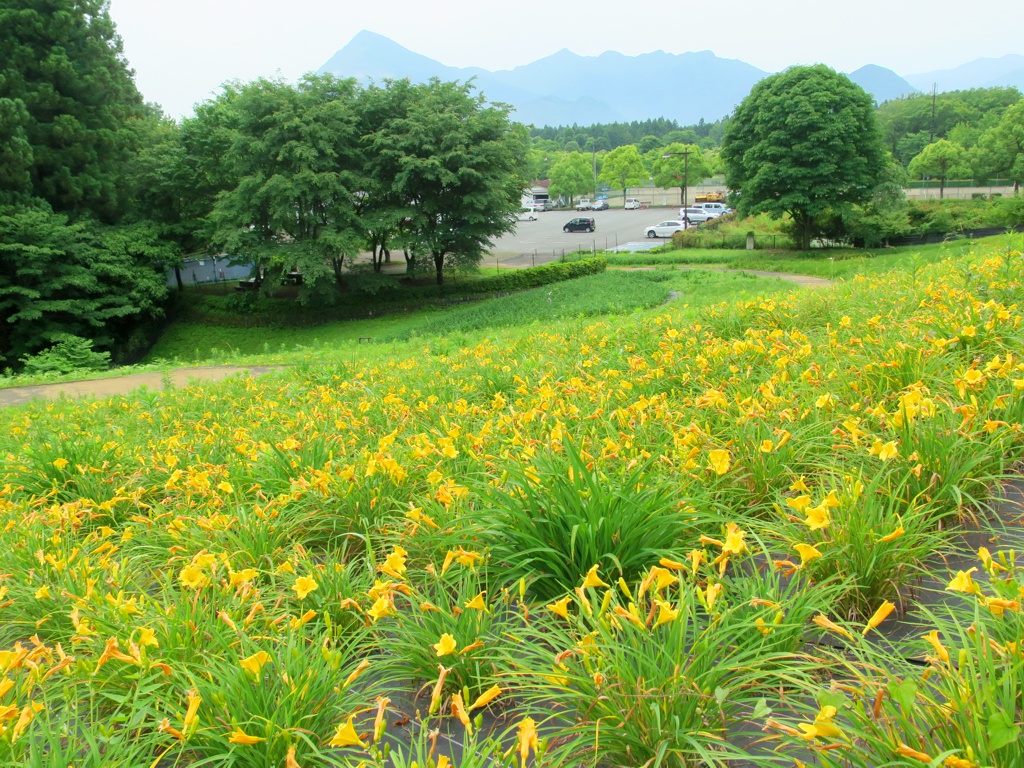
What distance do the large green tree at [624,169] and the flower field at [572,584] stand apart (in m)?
83.6

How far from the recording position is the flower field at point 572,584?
5.09 ft

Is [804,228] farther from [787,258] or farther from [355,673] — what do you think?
[355,673]

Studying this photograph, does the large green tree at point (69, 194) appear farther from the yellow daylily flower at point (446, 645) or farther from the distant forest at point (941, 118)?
the distant forest at point (941, 118)

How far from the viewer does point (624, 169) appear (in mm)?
84125

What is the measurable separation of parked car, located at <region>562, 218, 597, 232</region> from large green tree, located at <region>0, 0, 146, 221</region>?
30490 millimetres

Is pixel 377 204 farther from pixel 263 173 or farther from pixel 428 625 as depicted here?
pixel 428 625

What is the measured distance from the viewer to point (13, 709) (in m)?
1.64

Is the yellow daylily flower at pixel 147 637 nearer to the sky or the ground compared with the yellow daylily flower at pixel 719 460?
nearer to the ground

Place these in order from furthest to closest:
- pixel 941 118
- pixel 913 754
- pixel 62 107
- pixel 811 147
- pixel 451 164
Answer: pixel 941 118 < pixel 811 147 < pixel 62 107 < pixel 451 164 < pixel 913 754

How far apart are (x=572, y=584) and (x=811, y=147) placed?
3008cm

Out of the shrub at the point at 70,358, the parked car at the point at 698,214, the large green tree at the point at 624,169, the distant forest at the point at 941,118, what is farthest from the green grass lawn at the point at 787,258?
the large green tree at the point at 624,169

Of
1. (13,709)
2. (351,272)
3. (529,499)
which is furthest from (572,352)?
(351,272)

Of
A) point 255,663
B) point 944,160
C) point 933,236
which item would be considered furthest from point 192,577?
point 944,160

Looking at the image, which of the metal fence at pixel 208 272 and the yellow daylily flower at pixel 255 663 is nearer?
the yellow daylily flower at pixel 255 663
